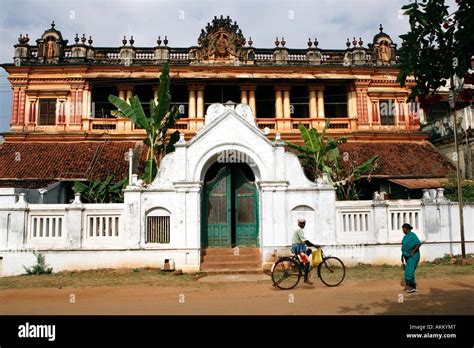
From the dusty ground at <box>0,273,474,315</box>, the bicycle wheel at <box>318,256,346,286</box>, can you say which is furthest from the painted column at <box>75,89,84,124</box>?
the bicycle wheel at <box>318,256,346,286</box>

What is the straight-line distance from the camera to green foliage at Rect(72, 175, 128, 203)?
14289 mm

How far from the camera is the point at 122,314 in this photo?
670 cm

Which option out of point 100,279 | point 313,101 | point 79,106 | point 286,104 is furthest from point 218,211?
point 79,106

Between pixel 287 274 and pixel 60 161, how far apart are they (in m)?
12.1

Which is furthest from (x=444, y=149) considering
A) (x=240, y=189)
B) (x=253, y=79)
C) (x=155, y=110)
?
(x=155, y=110)

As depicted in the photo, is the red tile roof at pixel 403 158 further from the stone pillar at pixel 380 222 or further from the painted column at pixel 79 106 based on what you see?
the painted column at pixel 79 106

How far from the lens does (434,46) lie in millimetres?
4527

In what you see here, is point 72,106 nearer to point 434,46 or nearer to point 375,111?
point 375,111

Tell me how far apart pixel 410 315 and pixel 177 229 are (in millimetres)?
6830

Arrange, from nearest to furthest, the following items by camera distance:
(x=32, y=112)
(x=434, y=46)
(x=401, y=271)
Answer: (x=434, y=46)
(x=401, y=271)
(x=32, y=112)

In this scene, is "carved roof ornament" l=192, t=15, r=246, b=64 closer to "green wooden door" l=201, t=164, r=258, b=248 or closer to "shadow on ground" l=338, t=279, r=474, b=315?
"green wooden door" l=201, t=164, r=258, b=248

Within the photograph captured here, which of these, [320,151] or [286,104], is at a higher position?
[286,104]

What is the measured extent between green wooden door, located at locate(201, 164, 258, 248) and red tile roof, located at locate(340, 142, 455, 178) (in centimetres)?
686

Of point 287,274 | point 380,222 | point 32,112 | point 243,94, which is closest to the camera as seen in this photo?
point 287,274
